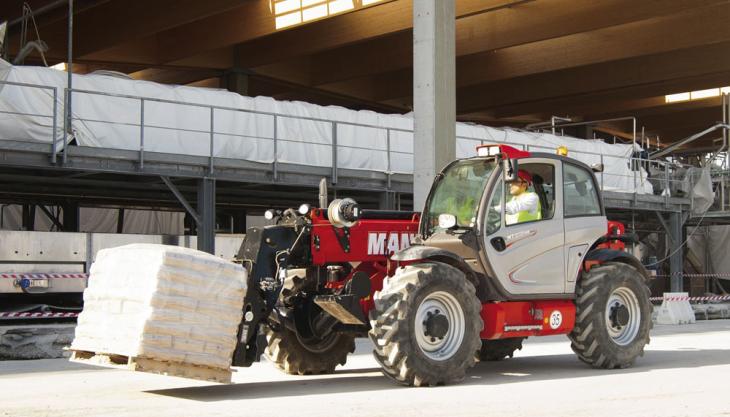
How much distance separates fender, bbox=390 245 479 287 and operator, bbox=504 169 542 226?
29.8 inches

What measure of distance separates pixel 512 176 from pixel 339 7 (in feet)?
58.5

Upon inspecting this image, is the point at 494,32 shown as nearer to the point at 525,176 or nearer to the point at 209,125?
the point at 209,125

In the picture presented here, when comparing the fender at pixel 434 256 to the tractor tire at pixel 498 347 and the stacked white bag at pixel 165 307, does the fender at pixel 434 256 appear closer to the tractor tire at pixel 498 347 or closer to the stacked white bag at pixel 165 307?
the stacked white bag at pixel 165 307

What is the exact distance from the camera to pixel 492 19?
1177 inches

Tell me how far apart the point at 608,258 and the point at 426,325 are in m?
3.08

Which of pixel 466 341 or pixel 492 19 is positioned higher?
pixel 492 19

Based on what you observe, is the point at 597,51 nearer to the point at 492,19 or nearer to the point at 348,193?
the point at 492,19

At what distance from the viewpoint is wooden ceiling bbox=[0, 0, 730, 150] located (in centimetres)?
2816

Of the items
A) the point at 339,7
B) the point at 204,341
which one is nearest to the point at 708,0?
the point at 339,7

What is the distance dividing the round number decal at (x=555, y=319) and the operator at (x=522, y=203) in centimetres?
114

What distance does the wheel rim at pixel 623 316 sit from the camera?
1180 centimetres

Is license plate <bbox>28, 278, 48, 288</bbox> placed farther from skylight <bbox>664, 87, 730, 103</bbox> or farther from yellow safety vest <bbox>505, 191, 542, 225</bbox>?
skylight <bbox>664, 87, 730, 103</bbox>

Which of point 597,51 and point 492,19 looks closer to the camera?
point 492,19

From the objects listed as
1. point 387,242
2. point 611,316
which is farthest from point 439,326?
point 611,316
